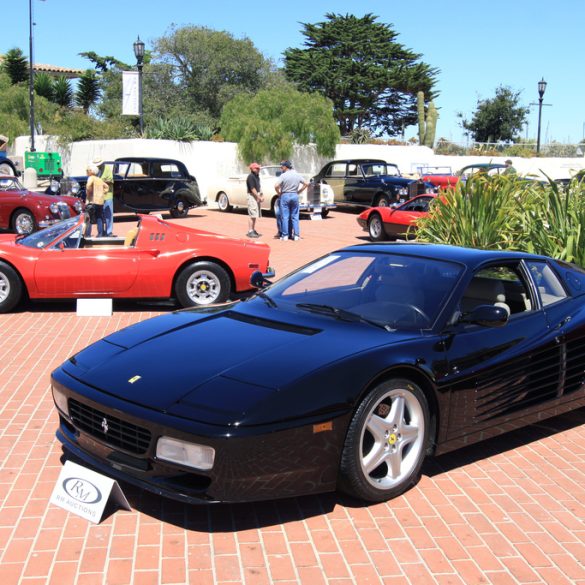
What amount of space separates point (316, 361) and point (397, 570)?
1.09 metres

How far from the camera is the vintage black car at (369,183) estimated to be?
2209 centimetres

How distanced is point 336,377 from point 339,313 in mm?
909

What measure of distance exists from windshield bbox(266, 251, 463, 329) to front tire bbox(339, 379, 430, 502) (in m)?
0.54

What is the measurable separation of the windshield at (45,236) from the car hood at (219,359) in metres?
4.54

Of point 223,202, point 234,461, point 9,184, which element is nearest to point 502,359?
point 234,461

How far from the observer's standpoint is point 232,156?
2828 cm

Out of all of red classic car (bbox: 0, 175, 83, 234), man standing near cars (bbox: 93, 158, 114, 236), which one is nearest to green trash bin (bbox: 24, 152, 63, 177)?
red classic car (bbox: 0, 175, 83, 234)

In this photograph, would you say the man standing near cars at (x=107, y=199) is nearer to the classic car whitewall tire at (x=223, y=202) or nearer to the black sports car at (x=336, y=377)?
the classic car whitewall tire at (x=223, y=202)

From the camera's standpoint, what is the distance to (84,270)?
889 centimetres

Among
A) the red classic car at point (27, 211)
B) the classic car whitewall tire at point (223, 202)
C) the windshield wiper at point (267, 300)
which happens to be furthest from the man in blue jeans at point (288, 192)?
the windshield wiper at point (267, 300)

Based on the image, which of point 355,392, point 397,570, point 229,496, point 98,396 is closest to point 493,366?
point 355,392

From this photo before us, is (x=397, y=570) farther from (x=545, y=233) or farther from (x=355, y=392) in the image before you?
(x=545, y=233)

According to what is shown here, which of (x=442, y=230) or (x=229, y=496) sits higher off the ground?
(x=442, y=230)

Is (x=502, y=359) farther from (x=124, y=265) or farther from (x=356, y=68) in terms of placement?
(x=356, y=68)
